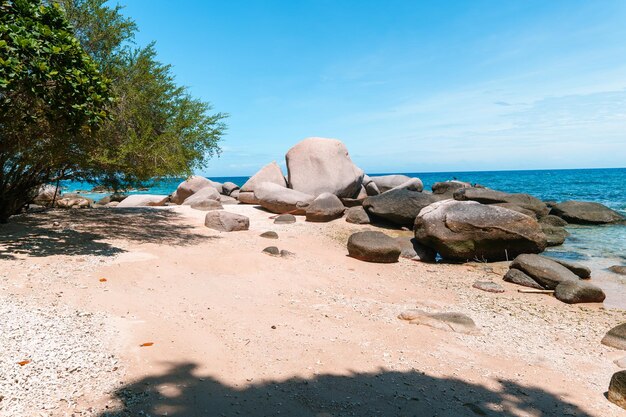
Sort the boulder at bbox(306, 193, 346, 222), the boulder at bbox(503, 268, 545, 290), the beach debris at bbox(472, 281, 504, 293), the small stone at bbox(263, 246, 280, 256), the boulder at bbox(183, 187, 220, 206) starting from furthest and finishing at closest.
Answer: the boulder at bbox(183, 187, 220, 206) < the boulder at bbox(306, 193, 346, 222) < the small stone at bbox(263, 246, 280, 256) < the boulder at bbox(503, 268, 545, 290) < the beach debris at bbox(472, 281, 504, 293)

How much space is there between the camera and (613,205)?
30312 millimetres

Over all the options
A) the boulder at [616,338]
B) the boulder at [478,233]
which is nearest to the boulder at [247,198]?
the boulder at [478,233]

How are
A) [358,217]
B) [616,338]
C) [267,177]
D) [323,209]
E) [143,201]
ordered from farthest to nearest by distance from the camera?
1. [143,201]
2. [267,177]
3. [358,217]
4. [323,209]
5. [616,338]

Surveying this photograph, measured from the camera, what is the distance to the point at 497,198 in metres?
20.5

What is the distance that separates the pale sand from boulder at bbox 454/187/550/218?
35.2 feet

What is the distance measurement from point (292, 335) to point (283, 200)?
12.3 meters

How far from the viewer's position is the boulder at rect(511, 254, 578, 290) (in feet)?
32.4

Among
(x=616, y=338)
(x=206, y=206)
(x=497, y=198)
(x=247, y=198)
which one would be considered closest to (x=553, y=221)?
(x=497, y=198)

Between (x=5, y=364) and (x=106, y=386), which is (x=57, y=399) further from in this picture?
(x=5, y=364)

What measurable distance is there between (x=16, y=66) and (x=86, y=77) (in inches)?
43.0

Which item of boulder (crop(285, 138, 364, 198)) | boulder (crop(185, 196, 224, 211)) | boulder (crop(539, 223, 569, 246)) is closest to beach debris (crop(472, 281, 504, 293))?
boulder (crop(539, 223, 569, 246))

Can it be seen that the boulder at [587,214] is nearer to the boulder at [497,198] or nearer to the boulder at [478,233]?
the boulder at [497,198]

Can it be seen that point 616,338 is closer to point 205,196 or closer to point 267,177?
point 205,196

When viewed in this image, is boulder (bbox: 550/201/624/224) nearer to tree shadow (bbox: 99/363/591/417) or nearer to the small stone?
the small stone
